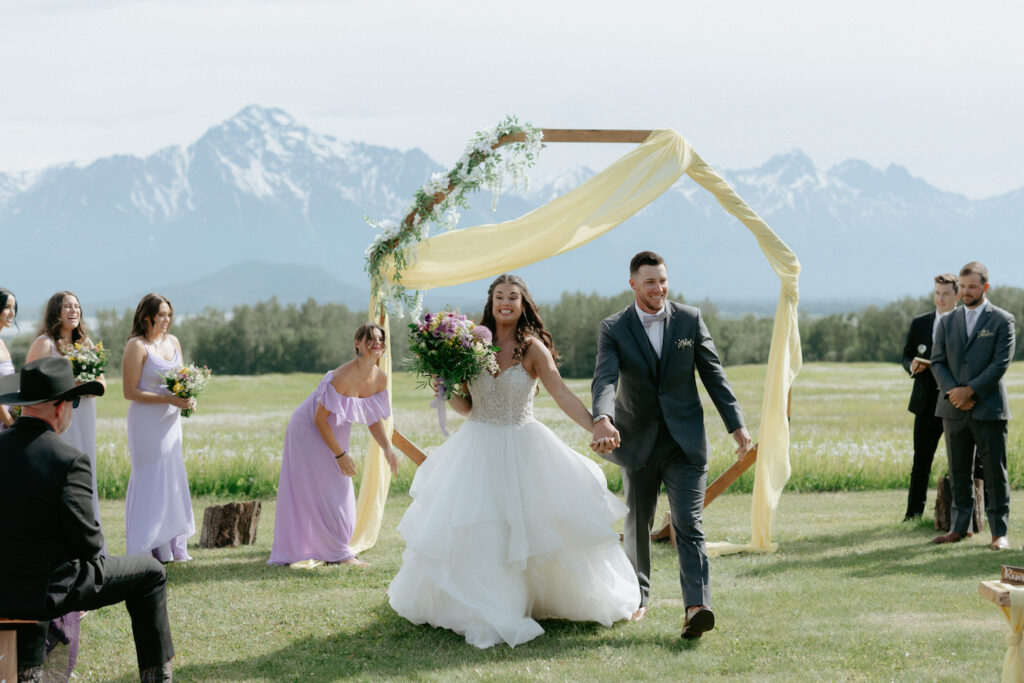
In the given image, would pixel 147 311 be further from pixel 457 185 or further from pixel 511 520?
pixel 511 520

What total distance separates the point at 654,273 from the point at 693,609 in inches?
87.6

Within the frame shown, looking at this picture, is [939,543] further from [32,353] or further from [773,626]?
[32,353]

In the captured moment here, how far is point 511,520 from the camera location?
626 cm

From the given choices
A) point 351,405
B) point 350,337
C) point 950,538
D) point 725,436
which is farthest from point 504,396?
point 350,337

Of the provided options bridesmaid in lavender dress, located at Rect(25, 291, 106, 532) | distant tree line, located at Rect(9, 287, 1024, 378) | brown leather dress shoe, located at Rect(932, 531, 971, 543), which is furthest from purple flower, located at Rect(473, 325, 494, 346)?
distant tree line, located at Rect(9, 287, 1024, 378)

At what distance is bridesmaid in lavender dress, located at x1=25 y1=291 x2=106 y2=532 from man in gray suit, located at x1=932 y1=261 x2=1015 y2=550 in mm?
7976

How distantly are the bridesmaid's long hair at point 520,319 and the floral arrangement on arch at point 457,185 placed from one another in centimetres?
192

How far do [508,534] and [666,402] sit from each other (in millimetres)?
1396

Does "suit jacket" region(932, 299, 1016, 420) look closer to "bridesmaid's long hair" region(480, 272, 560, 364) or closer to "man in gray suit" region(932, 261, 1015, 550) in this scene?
"man in gray suit" region(932, 261, 1015, 550)

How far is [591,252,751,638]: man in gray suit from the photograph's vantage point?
623 cm

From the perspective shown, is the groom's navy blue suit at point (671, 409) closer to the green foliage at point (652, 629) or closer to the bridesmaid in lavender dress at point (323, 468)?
the green foliage at point (652, 629)

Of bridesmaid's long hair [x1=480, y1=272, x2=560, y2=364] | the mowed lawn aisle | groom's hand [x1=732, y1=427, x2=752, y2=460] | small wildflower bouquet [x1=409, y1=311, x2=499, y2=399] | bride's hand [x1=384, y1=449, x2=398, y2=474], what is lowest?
the mowed lawn aisle

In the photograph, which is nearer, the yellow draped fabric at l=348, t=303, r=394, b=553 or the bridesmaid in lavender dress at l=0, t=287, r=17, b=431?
the bridesmaid in lavender dress at l=0, t=287, r=17, b=431

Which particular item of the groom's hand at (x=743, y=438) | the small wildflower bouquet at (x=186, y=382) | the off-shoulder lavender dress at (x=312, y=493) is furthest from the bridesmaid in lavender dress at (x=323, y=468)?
the groom's hand at (x=743, y=438)
